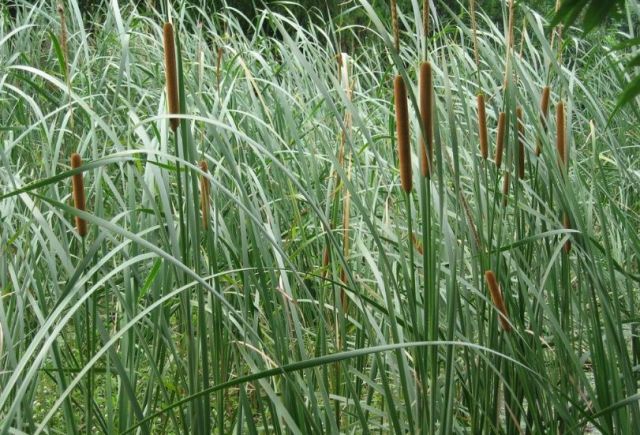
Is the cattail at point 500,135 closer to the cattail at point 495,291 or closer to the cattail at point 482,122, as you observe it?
the cattail at point 482,122

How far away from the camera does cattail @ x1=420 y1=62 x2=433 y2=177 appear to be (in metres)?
1.28

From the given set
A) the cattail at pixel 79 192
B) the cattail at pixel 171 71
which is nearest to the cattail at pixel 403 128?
the cattail at pixel 171 71

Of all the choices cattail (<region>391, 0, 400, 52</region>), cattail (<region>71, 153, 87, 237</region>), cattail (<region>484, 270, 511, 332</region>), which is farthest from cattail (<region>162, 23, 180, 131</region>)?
cattail (<region>484, 270, 511, 332</region>)

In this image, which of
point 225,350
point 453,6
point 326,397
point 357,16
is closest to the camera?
point 326,397

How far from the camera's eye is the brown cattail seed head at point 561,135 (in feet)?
5.47

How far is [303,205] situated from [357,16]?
8.33 m

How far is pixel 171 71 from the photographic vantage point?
4.45ft

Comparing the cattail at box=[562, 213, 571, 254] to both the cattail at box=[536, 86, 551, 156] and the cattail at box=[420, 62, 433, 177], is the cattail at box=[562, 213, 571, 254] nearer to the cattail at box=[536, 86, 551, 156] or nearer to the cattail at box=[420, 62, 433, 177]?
the cattail at box=[536, 86, 551, 156]

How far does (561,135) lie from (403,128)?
1.59 ft

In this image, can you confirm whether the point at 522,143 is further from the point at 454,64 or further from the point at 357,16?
the point at 357,16

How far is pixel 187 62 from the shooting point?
4.17 meters

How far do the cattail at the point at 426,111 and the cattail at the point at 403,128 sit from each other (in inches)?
0.9

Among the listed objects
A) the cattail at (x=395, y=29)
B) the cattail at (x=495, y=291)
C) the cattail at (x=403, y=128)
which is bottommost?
the cattail at (x=495, y=291)

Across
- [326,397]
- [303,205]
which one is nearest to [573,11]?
[326,397]
